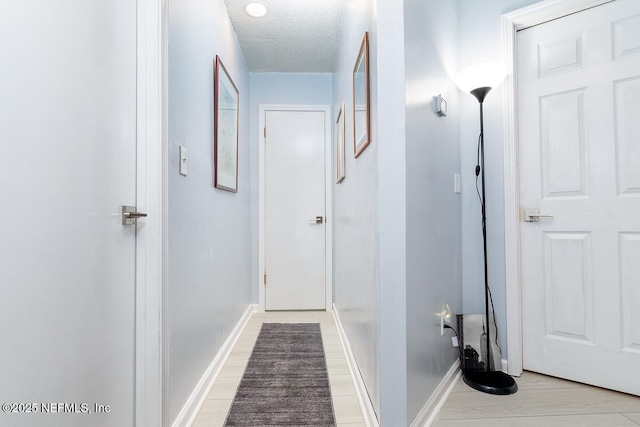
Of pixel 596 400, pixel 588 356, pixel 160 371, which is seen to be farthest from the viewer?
pixel 588 356

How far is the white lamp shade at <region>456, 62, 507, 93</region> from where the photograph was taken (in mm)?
1687

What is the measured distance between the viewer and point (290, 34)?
2.73 meters

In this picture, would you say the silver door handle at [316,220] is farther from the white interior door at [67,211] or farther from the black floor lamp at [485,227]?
the white interior door at [67,211]

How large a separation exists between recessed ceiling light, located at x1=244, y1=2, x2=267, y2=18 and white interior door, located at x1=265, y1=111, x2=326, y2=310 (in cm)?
110

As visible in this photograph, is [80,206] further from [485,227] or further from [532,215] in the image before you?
[532,215]

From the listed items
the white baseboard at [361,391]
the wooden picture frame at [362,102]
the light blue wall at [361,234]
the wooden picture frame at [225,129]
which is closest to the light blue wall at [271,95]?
the wooden picture frame at [225,129]

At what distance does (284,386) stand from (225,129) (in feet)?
5.62

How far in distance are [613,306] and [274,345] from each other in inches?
82.4

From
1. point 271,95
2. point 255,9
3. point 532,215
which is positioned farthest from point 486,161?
point 271,95

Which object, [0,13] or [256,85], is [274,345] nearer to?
[0,13]

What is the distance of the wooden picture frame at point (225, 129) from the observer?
79.7 inches

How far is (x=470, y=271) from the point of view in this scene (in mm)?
1984

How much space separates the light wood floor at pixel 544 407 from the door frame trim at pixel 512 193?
22 cm

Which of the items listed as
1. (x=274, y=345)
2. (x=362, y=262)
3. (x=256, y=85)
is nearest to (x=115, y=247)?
(x=362, y=262)
